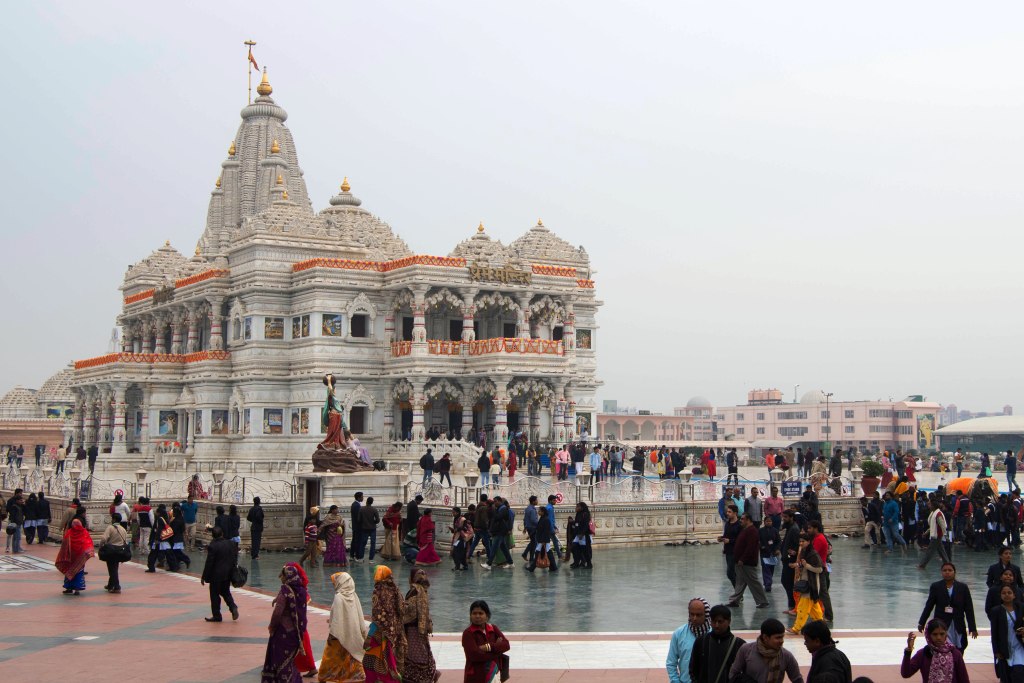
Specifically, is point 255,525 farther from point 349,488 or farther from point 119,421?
point 119,421

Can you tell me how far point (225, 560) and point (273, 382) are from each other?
109 ft

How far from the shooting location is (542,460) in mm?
43938

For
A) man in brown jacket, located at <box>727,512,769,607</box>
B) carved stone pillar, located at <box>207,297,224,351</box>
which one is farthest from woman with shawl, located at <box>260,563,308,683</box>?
carved stone pillar, located at <box>207,297,224,351</box>

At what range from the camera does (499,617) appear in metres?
19.7

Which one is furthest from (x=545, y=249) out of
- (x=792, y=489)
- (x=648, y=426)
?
(x=648, y=426)

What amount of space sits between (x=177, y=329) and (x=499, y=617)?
43.2 meters

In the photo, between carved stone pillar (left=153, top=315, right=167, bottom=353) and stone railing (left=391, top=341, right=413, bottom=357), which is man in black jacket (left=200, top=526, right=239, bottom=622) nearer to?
stone railing (left=391, top=341, right=413, bottom=357)

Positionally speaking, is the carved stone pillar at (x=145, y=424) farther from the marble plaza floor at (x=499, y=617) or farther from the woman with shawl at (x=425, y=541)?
the woman with shawl at (x=425, y=541)

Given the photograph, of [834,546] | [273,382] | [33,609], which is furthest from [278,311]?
[33,609]

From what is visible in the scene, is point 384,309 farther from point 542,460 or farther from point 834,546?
point 834,546

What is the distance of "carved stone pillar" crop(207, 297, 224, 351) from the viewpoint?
5388 cm

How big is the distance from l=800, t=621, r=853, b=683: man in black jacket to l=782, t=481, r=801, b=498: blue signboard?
2571 cm

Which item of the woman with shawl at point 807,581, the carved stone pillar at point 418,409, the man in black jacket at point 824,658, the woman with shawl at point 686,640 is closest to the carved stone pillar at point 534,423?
the carved stone pillar at point 418,409

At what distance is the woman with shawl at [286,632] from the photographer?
43.9 feet
